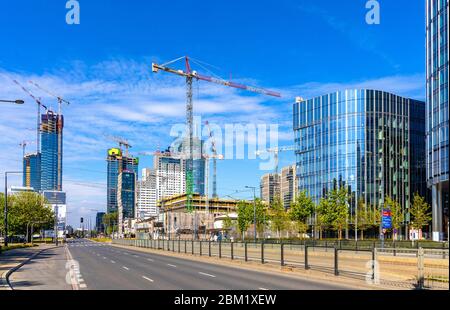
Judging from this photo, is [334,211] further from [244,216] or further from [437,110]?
[244,216]

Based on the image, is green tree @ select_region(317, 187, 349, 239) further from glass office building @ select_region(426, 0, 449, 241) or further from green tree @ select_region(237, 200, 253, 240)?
green tree @ select_region(237, 200, 253, 240)

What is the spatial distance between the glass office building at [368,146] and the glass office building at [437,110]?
29777 millimetres

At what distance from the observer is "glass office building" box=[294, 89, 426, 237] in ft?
365

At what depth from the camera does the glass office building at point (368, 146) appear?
11138 cm

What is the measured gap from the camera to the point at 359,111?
371ft

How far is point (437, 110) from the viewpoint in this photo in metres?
76.6

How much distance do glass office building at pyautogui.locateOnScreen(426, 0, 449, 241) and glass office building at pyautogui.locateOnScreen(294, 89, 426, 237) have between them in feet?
97.7

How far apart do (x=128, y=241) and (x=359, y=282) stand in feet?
272

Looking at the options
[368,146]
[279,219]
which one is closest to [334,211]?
[279,219]

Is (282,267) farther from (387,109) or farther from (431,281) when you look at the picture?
(387,109)

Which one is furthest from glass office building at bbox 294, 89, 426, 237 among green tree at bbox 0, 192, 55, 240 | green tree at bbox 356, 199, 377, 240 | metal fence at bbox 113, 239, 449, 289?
metal fence at bbox 113, 239, 449, 289

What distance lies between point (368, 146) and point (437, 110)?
117ft

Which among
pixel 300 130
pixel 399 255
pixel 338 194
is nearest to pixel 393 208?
pixel 338 194
